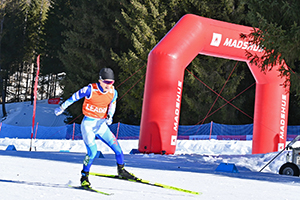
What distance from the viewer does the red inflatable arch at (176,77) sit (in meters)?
12.5

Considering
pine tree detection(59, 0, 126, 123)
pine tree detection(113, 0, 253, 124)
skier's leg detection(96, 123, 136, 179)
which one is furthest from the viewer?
pine tree detection(59, 0, 126, 123)

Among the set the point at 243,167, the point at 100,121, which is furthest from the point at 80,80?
the point at 100,121

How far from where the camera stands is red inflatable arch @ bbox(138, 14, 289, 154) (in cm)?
1253

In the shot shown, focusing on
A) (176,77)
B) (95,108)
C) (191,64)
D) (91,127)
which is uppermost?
(191,64)

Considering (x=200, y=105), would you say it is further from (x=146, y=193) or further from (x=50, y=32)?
(x=50, y=32)

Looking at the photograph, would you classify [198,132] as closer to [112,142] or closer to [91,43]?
[91,43]

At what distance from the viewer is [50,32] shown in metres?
47.0

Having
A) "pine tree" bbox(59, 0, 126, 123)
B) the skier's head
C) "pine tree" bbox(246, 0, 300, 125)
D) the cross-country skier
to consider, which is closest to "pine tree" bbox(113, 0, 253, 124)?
"pine tree" bbox(59, 0, 126, 123)

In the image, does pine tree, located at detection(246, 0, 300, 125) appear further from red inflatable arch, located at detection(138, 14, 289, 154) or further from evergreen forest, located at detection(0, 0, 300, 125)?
red inflatable arch, located at detection(138, 14, 289, 154)

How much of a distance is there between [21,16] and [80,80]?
25593 mm

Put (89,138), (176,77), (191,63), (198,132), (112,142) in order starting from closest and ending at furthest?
(89,138)
(112,142)
(176,77)
(198,132)
(191,63)

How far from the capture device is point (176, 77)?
1263 cm

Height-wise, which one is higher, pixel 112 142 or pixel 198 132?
pixel 198 132

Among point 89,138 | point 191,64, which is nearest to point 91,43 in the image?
point 191,64
